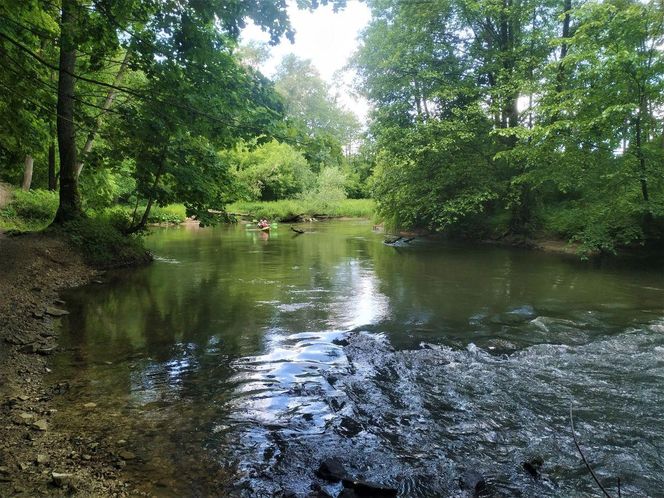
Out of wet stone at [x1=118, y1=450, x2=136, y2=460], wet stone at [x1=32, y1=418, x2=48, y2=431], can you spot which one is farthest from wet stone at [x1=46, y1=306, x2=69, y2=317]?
wet stone at [x1=118, y1=450, x2=136, y2=460]

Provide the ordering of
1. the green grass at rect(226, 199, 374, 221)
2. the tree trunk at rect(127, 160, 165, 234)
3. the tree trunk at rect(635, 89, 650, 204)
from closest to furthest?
1. the tree trunk at rect(127, 160, 165, 234)
2. the tree trunk at rect(635, 89, 650, 204)
3. the green grass at rect(226, 199, 374, 221)

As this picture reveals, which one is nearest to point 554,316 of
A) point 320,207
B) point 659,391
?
point 659,391

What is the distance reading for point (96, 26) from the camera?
24.5ft

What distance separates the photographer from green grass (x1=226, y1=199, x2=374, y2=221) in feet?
125

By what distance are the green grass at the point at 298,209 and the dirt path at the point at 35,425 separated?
90.9ft

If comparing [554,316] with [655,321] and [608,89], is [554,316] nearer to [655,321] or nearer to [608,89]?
[655,321]

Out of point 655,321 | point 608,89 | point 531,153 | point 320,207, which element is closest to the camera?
point 655,321

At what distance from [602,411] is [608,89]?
39.3 feet

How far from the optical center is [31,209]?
17.3 meters

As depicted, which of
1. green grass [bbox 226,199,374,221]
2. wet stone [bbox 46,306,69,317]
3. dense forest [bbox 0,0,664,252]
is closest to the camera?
wet stone [bbox 46,306,69,317]

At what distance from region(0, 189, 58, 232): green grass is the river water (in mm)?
8714

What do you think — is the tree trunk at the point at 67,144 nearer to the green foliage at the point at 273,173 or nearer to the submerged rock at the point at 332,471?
the submerged rock at the point at 332,471

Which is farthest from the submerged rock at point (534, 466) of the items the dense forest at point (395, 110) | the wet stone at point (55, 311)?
the wet stone at point (55, 311)

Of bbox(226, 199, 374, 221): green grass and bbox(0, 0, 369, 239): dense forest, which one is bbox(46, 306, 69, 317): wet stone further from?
bbox(226, 199, 374, 221): green grass
